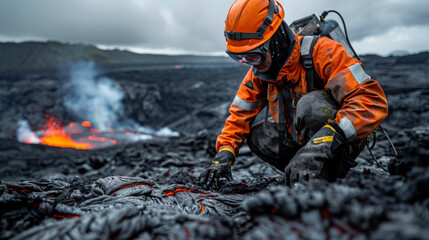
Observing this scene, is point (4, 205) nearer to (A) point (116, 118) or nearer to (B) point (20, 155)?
(B) point (20, 155)

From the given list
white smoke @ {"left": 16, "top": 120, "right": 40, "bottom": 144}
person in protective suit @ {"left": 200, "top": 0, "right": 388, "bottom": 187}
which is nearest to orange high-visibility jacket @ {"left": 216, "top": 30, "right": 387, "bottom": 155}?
person in protective suit @ {"left": 200, "top": 0, "right": 388, "bottom": 187}

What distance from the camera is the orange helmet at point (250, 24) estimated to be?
102 inches

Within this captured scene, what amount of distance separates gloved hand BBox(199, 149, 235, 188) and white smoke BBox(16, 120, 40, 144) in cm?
1495

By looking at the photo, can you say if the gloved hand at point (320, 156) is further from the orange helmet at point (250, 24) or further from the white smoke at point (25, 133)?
the white smoke at point (25, 133)

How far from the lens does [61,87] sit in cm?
1792

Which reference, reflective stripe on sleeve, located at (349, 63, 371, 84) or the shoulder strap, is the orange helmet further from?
reflective stripe on sleeve, located at (349, 63, 371, 84)

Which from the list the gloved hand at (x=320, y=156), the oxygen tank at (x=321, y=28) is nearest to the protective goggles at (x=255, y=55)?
the oxygen tank at (x=321, y=28)

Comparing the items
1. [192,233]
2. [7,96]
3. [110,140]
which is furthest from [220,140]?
[7,96]

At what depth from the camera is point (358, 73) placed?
2.29 metres

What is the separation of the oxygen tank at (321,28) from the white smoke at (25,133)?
15790 mm

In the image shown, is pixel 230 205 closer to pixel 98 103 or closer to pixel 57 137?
pixel 57 137

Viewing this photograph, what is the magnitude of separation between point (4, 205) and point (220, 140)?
2.22 m

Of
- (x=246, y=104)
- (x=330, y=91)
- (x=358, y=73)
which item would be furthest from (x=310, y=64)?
(x=246, y=104)

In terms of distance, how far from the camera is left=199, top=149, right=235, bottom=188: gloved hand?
8.98 ft
